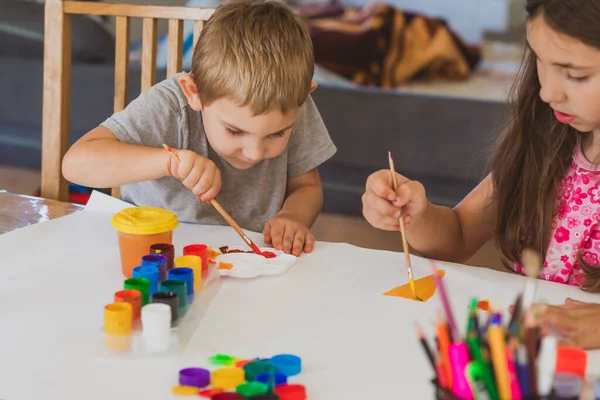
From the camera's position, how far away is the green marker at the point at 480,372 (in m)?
0.46

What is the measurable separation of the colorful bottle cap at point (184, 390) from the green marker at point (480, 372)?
0.27m

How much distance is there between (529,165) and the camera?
1107 mm

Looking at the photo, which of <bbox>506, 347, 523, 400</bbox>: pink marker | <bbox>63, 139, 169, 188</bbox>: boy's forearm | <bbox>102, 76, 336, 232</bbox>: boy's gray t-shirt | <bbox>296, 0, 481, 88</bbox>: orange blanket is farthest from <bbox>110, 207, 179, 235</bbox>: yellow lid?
<bbox>296, 0, 481, 88</bbox>: orange blanket

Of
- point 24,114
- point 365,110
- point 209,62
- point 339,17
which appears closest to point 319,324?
point 209,62

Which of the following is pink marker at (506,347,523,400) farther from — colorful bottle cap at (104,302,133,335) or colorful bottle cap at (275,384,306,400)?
colorful bottle cap at (104,302,133,335)

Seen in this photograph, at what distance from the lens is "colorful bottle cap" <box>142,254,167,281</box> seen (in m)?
0.85

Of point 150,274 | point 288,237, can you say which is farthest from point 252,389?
point 288,237

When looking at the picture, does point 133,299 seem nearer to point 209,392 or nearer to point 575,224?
point 209,392

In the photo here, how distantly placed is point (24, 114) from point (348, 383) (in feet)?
8.02

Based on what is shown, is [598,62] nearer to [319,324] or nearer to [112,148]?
[319,324]

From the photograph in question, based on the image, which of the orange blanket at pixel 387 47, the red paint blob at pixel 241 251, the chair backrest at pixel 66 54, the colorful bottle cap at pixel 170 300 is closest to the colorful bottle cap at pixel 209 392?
the colorful bottle cap at pixel 170 300

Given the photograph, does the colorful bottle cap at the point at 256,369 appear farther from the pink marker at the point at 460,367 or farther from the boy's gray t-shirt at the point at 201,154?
the boy's gray t-shirt at the point at 201,154

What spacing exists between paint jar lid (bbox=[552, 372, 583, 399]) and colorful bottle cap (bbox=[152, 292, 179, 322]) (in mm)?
392

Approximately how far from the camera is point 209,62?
1.08 m
